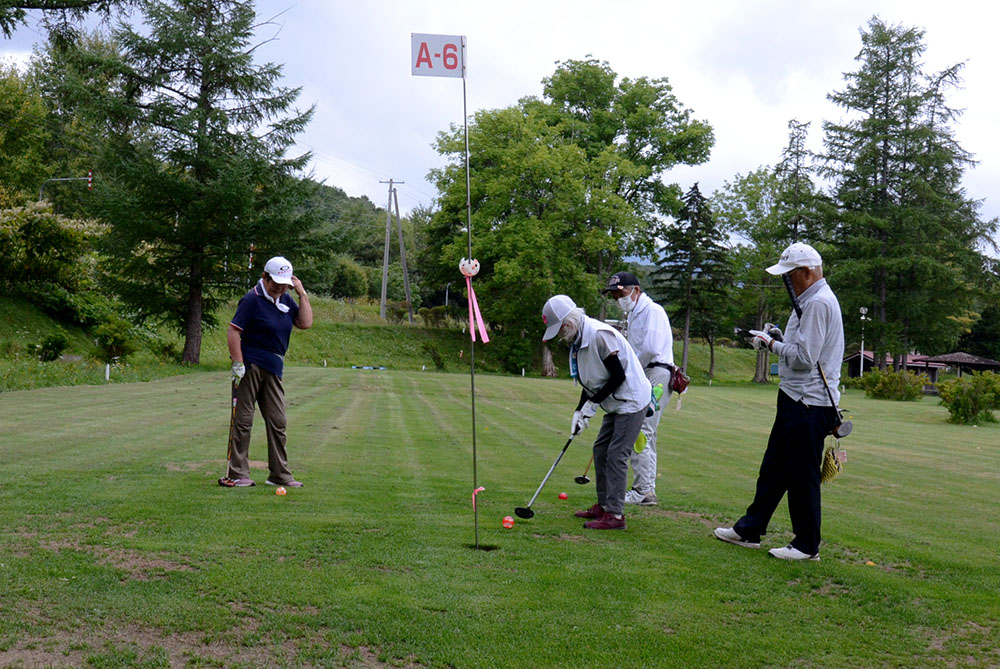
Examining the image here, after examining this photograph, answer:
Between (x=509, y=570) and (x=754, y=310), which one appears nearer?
(x=509, y=570)

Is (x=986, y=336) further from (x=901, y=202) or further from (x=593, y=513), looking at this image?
(x=593, y=513)

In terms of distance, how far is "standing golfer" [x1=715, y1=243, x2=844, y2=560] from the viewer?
5.92 meters

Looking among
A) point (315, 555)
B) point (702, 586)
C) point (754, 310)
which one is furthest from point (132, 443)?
point (754, 310)

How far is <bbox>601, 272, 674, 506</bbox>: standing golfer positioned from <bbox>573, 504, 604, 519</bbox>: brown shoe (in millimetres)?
713

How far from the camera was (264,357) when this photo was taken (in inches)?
319

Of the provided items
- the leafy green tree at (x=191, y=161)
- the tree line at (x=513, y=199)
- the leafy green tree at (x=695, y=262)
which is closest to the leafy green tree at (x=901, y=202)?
the tree line at (x=513, y=199)

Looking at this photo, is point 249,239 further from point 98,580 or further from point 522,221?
point 98,580

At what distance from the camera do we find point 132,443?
1093 centimetres

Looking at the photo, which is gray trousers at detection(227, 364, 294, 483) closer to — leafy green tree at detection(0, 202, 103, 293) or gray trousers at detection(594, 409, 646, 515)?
gray trousers at detection(594, 409, 646, 515)

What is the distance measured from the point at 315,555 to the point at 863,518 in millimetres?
5469

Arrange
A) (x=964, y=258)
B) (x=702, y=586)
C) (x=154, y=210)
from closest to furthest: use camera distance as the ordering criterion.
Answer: (x=702, y=586), (x=154, y=210), (x=964, y=258)

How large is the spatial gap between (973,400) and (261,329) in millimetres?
24279

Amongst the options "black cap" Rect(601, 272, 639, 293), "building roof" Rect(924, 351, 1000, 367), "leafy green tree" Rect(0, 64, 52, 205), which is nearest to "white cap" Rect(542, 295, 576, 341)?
"black cap" Rect(601, 272, 639, 293)

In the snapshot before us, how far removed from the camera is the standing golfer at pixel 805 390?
5.92 meters
